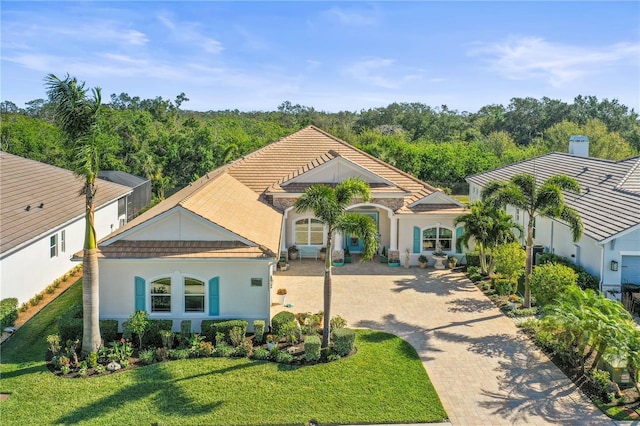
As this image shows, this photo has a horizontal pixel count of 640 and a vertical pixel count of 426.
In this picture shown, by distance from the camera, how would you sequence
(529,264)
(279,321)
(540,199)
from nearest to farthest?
(279,321) < (540,199) < (529,264)

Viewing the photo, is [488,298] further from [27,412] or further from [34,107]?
[34,107]

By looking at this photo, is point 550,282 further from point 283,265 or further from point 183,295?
point 283,265

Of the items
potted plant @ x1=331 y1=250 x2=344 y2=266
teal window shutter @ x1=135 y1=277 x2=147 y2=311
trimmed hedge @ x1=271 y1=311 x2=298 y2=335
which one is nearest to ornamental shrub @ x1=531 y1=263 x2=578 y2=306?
trimmed hedge @ x1=271 y1=311 x2=298 y2=335

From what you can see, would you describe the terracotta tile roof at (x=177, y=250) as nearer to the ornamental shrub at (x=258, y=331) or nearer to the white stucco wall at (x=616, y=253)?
the ornamental shrub at (x=258, y=331)

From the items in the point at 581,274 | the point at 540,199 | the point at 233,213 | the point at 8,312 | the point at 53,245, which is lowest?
the point at 8,312

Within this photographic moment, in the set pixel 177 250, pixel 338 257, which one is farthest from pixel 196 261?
pixel 338 257

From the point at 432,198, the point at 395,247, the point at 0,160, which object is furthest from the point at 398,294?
the point at 0,160

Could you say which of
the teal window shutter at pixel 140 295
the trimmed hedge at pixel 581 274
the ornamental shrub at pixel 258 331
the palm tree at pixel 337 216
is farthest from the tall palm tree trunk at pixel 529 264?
the teal window shutter at pixel 140 295
